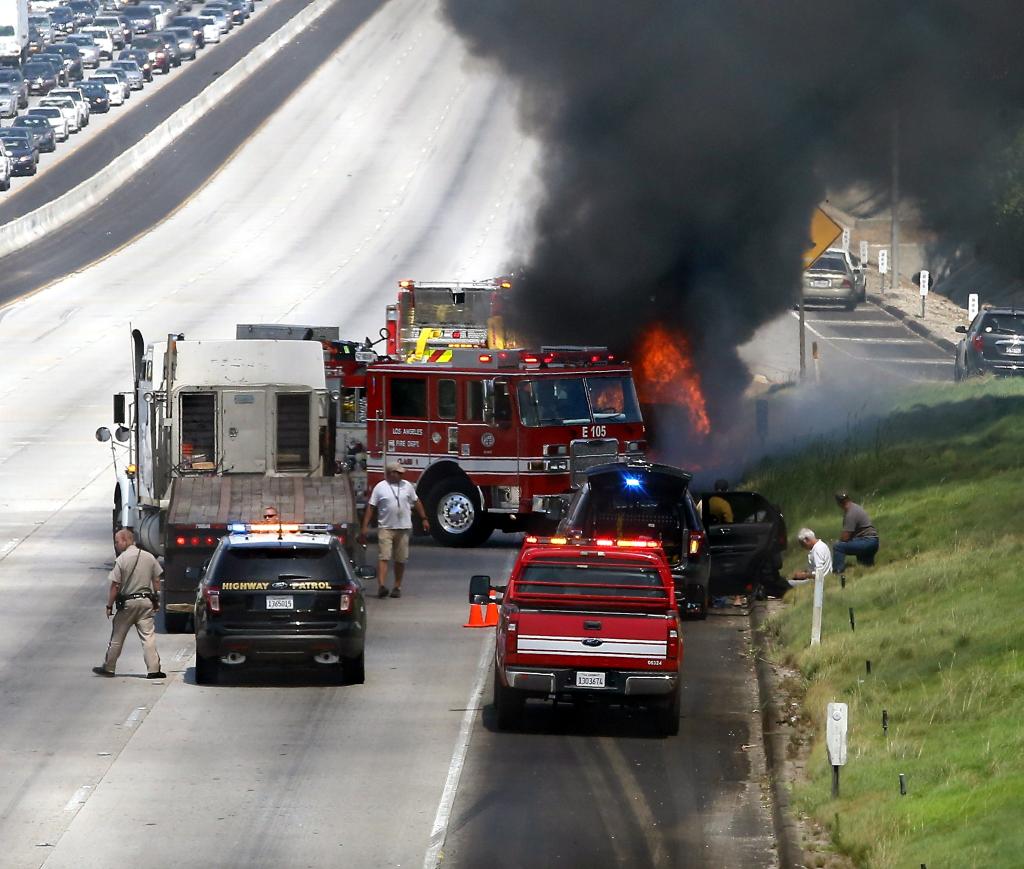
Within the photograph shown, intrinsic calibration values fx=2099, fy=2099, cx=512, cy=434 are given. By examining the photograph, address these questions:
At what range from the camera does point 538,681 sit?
1700cm

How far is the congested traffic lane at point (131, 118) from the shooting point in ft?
233

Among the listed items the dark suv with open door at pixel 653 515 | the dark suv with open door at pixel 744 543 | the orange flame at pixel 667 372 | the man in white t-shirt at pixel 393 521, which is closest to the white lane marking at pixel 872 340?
the orange flame at pixel 667 372

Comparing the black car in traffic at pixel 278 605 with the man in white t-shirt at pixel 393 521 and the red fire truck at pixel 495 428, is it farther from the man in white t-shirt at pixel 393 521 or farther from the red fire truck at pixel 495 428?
the red fire truck at pixel 495 428

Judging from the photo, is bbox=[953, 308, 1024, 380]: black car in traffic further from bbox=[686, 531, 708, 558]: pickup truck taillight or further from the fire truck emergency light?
the fire truck emergency light

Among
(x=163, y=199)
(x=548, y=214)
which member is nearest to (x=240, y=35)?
(x=163, y=199)

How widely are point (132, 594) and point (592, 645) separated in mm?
4662

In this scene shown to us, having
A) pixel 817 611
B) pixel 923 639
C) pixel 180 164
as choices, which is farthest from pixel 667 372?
pixel 180 164

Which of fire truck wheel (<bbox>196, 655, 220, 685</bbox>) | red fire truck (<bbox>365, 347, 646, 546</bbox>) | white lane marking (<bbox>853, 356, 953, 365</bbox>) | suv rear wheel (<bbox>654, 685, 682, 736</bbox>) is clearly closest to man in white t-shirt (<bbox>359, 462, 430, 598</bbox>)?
red fire truck (<bbox>365, 347, 646, 546</bbox>)

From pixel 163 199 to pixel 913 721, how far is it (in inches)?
2224

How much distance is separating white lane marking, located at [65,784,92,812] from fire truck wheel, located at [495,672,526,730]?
358cm

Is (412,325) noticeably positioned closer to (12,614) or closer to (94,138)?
(12,614)

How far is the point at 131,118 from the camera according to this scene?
8225 cm

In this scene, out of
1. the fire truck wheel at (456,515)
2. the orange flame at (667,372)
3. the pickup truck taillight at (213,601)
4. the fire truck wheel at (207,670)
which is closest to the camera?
the pickup truck taillight at (213,601)

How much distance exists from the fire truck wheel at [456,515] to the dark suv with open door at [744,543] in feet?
13.3
